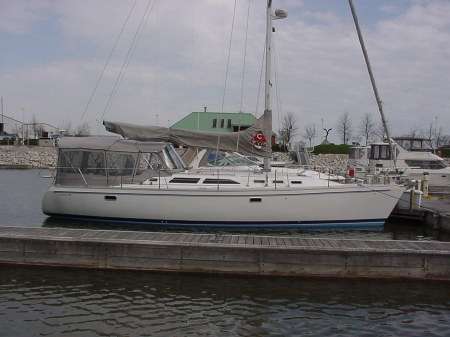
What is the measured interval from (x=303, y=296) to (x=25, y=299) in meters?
5.37

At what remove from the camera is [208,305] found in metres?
8.49

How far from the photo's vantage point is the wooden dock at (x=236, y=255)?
9672mm

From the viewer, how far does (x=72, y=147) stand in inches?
632

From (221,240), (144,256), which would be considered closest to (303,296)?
(221,240)

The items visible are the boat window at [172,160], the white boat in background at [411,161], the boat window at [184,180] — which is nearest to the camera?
the boat window at [184,180]

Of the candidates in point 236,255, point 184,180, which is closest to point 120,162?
point 184,180

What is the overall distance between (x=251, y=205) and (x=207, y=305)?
6613 mm

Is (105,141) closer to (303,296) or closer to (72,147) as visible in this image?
(72,147)

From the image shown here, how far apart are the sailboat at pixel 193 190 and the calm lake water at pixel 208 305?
5.22m

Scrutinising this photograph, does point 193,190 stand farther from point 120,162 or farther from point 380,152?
point 380,152

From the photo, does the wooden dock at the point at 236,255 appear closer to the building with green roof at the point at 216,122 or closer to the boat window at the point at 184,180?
the boat window at the point at 184,180

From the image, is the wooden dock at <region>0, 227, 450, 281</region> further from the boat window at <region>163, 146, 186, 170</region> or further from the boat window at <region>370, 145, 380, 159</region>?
the boat window at <region>370, 145, 380, 159</region>

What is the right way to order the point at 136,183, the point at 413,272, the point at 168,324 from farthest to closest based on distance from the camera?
the point at 136,183 < the point at 413,272 < the point at 168,324

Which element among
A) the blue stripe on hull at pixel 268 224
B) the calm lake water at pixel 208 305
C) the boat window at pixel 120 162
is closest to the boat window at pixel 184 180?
the blue stripe on hull at pixel 268 224
